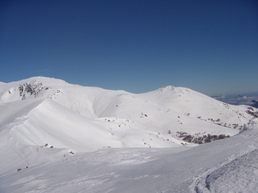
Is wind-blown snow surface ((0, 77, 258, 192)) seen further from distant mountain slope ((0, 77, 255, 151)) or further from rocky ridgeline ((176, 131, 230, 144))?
rocky ridgeline ((176, 131, 230, 144))

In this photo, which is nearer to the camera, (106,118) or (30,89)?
(106,118)

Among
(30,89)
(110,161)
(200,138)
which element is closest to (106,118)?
(200,138)

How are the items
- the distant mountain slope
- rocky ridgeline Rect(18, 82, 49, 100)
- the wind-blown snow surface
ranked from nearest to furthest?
1. the wind-blown snow surface
2. the distant mountain slope
3. rocky ridgeline Rect(18, 82, 49, 100)

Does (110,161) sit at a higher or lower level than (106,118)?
lower

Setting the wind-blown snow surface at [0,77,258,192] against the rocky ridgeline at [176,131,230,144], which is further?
the rocky ridgeline at [176,131,230,144]

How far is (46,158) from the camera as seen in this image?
360 inches

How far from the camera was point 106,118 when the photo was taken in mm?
33062

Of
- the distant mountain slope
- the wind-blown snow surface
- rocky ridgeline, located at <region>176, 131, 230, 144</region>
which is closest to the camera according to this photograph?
the wind-blown snow surface

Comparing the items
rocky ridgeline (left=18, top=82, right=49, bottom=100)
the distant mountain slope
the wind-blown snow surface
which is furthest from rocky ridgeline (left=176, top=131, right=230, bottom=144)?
rocky ridgeline (left=18, top=82, right=49, bottom=100)

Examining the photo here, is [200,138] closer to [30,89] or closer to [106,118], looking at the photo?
[106,118]

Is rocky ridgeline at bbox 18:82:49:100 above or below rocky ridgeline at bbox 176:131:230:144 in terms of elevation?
above

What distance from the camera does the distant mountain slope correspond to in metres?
16.9

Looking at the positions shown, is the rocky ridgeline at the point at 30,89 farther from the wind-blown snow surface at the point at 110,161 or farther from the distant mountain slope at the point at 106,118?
the wind-blown snow surface at the point at 110,161

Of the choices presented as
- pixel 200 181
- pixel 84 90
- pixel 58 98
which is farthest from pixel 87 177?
pixel 84 90
